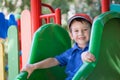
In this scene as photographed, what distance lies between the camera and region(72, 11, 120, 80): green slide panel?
1683mm

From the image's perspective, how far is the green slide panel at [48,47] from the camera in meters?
2.14

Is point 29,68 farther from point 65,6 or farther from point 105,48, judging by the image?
point 65,6

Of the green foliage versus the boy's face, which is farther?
the green foliage

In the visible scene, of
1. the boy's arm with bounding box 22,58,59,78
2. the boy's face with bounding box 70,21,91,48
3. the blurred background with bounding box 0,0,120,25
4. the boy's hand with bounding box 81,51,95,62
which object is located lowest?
the blurred background with bounding box 0,0,120,25

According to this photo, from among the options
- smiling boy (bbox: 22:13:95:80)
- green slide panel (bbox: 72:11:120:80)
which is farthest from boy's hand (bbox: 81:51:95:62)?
smiling boy (bbox: 22:13:95:80)

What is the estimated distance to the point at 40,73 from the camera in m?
2.13

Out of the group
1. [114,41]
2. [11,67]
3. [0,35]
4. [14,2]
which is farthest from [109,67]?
[14,2]

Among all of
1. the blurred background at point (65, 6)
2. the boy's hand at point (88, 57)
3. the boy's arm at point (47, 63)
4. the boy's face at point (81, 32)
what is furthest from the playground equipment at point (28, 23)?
the blurred background at point (65, 6)

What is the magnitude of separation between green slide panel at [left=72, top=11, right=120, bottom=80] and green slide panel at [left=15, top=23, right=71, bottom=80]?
52 centimetres

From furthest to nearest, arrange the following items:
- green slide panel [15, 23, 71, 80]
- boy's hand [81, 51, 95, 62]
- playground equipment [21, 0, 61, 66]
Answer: playground equipment [21, 0, 61, 66] < green slide panel [15, 23, 71, 80] < boy's hand [81, 51, 95, 62]

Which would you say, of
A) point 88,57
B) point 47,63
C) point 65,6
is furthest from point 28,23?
point 65,6

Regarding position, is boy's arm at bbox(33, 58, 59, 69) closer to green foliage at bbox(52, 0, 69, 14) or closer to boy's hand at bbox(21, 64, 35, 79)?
boy's hand at bbox(21, 64, 35, 79)

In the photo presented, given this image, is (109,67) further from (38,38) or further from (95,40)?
(38,38)

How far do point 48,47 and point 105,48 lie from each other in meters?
0.59
